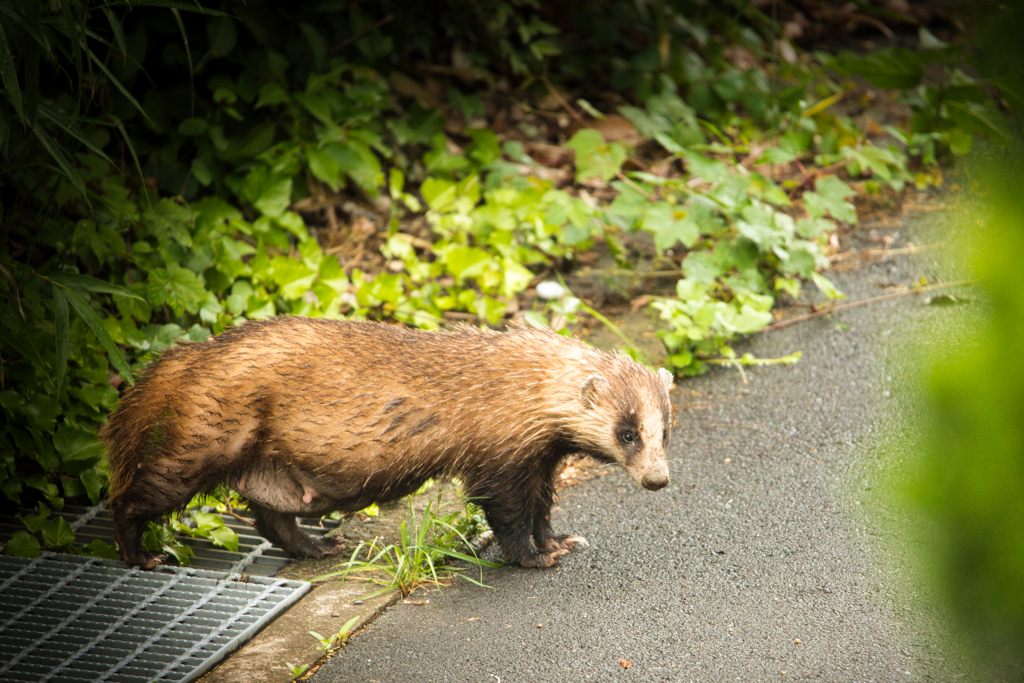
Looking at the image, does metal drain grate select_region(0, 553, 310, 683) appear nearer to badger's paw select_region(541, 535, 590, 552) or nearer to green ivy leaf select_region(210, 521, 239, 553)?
green ivy leaf select_region(210, 521, 239, 553)

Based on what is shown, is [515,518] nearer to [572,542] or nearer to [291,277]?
[572,542]

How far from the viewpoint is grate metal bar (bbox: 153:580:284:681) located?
3.02 meters

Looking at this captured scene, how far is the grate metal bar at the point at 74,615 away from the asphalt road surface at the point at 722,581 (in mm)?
1073

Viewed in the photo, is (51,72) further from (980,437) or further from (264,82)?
(980,437)

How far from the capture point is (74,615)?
11.0 feet

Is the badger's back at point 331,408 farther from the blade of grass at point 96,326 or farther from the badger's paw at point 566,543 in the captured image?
the badger's paw at point 566,543

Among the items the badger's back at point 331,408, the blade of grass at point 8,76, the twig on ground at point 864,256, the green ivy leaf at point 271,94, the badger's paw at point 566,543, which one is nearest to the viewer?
the blade of grass at point 8,76

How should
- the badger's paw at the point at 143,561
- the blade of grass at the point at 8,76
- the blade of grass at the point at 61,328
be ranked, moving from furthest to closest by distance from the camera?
the badger's paw at the point at 143,561
the blade of grass at the point at 61,328
the blade of grass at the point at 8,76

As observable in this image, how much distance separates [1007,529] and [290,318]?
3.45 meters

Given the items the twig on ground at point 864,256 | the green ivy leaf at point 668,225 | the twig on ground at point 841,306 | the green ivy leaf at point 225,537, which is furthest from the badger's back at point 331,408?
the twig on ground at point 864,256

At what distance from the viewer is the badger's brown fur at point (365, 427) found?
356 centimetres

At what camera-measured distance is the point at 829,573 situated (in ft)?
11.5

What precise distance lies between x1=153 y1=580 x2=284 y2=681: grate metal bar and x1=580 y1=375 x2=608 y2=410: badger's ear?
4.82 ft

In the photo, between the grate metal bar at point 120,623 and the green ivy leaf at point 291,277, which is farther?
the green ivy leaf at point 291,277
